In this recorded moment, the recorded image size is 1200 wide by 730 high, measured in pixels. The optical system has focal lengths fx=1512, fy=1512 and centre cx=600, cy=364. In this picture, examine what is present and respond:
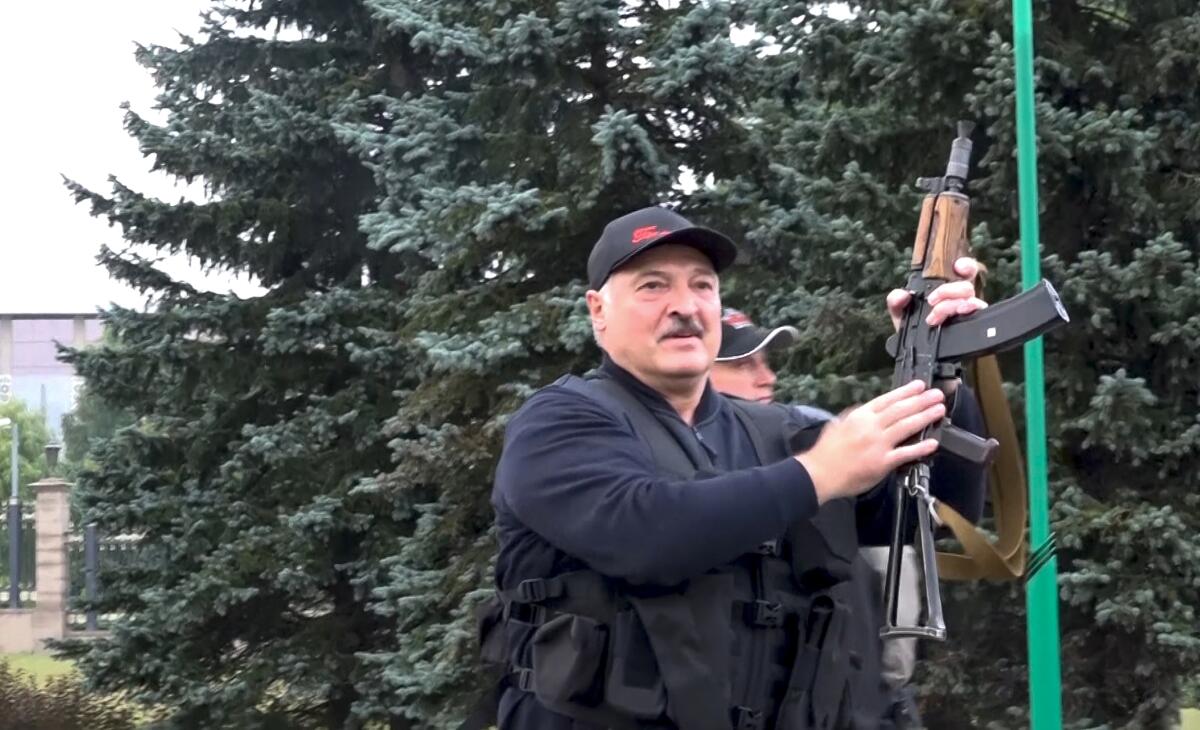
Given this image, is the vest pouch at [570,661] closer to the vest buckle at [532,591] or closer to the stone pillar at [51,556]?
the vest buckle at [532,591]

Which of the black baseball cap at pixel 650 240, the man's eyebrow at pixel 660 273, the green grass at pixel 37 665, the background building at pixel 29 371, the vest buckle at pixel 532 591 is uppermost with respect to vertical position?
the background building at pixel 29 371

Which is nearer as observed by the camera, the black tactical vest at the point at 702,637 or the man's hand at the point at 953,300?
the black tactical vest at the point at 702,637

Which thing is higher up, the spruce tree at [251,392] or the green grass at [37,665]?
the spruce tree at [251,392]

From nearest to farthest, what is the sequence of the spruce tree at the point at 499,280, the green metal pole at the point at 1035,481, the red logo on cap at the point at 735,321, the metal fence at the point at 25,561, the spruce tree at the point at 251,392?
the red logo on cap at the point at 735,321 → the green metal pole at the point at 1035,481 → the spruce tree at the point at 499,280 → the spruce tree at the point at 251,392 → the metal fence at the point at 25,561

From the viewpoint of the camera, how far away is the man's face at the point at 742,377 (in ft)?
14.2

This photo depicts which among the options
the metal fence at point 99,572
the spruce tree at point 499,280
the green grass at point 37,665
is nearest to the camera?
the spruce tree at point 499,280

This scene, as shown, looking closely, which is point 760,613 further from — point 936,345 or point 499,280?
point 499,280

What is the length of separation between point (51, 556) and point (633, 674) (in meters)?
22.5

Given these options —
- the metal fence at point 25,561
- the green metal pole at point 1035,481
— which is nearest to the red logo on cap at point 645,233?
the green metal pole at point 1035,481

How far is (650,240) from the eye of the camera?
251 centimetres

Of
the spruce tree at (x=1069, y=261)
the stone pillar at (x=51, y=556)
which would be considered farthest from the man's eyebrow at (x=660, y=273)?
the stone pillar at (x=51, y=556)

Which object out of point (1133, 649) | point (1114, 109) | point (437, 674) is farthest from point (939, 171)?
point (437, 674)

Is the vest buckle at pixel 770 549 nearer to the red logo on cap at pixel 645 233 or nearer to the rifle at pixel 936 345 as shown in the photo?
the rifle at pixel 936 345

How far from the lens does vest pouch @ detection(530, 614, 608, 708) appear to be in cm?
239
